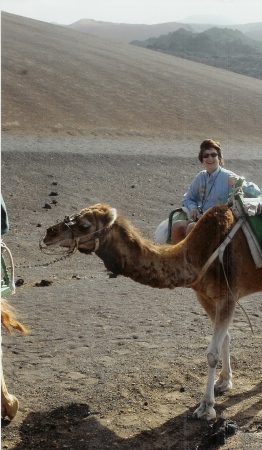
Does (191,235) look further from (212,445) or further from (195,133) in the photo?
(195,133)

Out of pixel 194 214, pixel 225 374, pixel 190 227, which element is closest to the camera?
pixel 225 374

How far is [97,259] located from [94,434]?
19.1 feet

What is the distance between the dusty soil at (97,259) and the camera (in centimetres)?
634

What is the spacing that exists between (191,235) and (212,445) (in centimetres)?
166

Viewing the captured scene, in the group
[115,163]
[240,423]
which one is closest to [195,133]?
[115,163]

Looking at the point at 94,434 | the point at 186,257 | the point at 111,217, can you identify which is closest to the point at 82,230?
the point at 111,217

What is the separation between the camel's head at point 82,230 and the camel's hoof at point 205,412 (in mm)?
1557

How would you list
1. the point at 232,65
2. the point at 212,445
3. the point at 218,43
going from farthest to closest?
Result: the point at 218,43, the point at 232,65, the point at 212,445

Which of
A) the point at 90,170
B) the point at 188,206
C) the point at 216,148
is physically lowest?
the point at 90,170

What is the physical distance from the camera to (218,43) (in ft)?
164

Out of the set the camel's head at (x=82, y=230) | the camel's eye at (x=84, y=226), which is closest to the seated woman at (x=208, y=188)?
the camel's head at (x=82, y=230)

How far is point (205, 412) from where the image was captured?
6316 millimetres

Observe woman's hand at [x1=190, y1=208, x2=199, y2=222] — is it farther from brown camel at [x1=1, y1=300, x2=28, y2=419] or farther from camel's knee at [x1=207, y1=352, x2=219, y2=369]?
brown camel at [x1=1, y1=300, x2=28, y2=419]

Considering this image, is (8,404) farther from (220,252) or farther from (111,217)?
(220,252)
